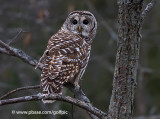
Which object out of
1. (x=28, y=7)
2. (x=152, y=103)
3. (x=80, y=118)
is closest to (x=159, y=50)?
(x=152, y=103)

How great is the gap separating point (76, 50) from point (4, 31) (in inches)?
148

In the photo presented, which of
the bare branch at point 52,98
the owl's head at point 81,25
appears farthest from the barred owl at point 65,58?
the bare branch at point 52,98

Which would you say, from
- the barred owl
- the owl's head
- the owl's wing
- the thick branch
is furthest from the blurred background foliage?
the thick branch

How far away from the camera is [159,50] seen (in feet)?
34.7

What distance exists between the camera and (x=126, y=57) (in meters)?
3.06

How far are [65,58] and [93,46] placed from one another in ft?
18.2

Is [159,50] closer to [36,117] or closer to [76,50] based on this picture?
[76,50]

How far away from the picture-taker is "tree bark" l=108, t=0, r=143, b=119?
2988mm

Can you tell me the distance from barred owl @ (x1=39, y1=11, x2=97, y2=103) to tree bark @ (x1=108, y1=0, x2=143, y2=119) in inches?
38.0

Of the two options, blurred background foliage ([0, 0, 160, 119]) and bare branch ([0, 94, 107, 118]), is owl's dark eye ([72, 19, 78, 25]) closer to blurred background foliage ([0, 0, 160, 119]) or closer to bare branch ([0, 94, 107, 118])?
blurred background foliage ([0, 0, 160, 119])

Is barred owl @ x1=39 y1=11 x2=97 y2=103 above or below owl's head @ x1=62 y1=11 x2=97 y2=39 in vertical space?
below

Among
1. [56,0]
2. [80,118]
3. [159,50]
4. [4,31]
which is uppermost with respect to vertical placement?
[56,0]

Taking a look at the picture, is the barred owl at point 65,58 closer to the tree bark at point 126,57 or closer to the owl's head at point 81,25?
the owl's head at point 81,25

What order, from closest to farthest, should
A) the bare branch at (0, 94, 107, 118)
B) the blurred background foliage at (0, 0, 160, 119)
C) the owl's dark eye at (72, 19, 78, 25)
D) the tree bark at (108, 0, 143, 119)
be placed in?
the bare branch at (0, 94, 107, 118), the tree bark at (108, 0, 143, 119), the owl's dark eye at (72, 19, 78, 25), the blurred background foliage at (0, 0, 160, 119)
